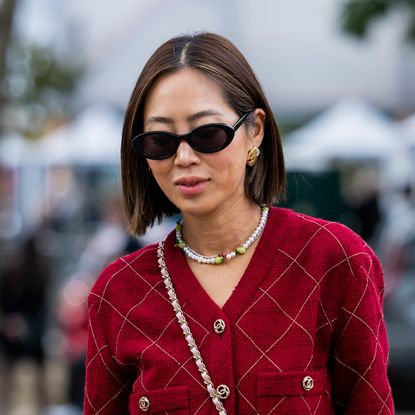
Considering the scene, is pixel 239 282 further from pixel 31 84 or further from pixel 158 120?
pixel 31 84

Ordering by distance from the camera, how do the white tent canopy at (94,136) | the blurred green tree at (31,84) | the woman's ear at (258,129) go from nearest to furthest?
the woman's ear at (258,129) < the blurred green tree at (31,84) < the white tent canopy at (94,136)

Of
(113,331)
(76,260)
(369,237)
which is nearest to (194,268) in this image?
(113,331)

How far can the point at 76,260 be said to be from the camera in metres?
15.0

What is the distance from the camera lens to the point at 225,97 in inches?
95.4

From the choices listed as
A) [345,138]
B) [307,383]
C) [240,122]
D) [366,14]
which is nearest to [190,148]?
[240,122]

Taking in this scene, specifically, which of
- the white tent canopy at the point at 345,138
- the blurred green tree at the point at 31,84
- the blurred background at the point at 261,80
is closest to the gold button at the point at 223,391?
the blurred background at the point at 261,80

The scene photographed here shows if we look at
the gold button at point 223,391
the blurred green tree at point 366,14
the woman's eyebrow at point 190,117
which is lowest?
the gold button at point 223,391

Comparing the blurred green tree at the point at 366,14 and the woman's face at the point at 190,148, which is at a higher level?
the blurred green tree at the point at 366,14

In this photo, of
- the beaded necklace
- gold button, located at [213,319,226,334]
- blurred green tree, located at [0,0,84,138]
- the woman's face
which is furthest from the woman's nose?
blurred green tree, located at [0,0,84,138]

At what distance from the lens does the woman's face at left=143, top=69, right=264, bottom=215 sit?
240 centimetres

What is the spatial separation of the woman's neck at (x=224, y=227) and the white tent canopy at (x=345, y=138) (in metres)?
13.9

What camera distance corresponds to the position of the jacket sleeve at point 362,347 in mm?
2383

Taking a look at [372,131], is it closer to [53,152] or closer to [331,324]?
[53,152]

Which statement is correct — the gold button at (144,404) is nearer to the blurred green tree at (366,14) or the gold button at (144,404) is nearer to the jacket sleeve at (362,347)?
the jacket sleeve at (362,347)
